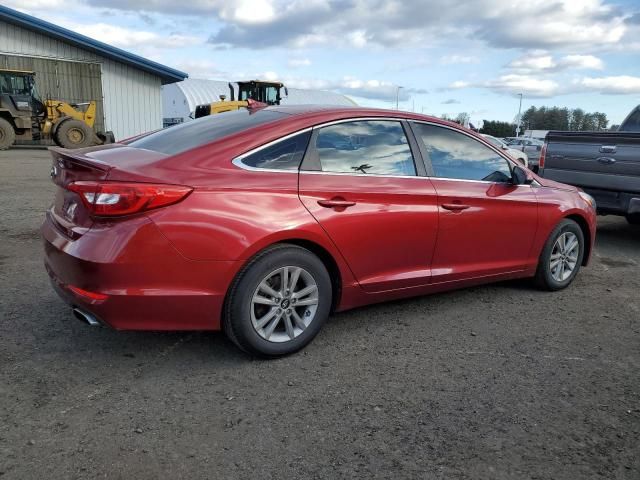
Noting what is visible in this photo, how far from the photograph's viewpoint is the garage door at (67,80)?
23.5 metres

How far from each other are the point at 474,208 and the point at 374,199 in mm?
977

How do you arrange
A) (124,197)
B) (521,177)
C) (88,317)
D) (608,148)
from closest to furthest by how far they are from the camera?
(124,197) < (88,317) < (521,177) < (608,148)

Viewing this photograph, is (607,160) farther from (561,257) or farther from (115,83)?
(115,83)

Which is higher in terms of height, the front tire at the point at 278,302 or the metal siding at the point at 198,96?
the metal siding at the point at 198,96

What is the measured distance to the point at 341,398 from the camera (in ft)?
9.76

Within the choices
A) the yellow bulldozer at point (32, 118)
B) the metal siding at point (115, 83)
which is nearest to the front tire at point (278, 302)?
the yellow bulldozer at point (32, 118)

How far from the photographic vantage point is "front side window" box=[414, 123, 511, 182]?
4.14 m

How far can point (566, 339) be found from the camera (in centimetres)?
389

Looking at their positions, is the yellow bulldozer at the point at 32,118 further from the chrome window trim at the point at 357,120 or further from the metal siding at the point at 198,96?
the metal siding at the point at 198,96

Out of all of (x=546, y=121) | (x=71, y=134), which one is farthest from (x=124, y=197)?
(x=546, y=121)

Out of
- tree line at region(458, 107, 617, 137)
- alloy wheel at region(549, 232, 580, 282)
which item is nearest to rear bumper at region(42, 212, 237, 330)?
alloy wheel at region(549, 232, 580, 282)

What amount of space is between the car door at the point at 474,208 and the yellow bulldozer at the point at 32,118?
61.2 ft

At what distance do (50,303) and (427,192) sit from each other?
298cm

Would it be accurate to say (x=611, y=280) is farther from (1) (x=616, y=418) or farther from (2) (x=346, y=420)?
(2) (x=346, y=420)
